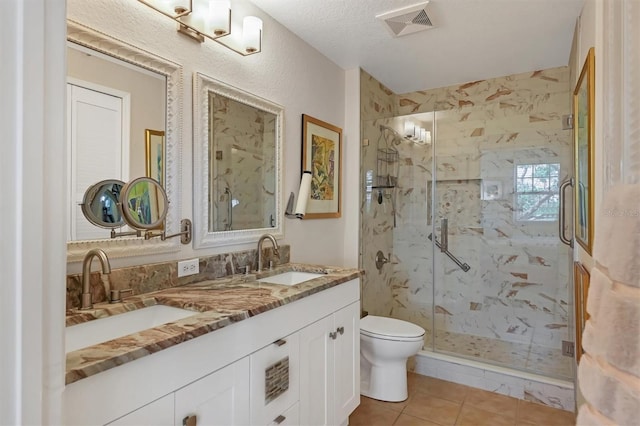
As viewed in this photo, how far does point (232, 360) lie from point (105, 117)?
102cm

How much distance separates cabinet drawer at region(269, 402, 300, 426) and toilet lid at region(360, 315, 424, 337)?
97 centimetres

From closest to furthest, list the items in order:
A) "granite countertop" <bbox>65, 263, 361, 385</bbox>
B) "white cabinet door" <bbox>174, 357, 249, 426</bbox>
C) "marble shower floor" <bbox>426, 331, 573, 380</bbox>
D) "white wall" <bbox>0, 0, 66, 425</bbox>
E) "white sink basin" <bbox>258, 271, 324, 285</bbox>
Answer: "white wall" <bbox>0, 0, 66, 425</bbox>, "granite countertop" <bbox>65, 263, 361, 385</bbox>, "white cabinet door" <bbox>174, 357, 249, 426</bbox>, "white sink basin" <bbox>258, 271, 324, 285</bbox>, "marble shower floor" <bbox>426, 331, 573, 380</bbox>

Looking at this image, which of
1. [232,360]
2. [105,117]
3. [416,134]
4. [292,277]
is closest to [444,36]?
Result: [416,134]

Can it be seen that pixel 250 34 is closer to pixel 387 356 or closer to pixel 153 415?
pixel 153 415

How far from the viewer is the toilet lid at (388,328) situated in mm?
2342

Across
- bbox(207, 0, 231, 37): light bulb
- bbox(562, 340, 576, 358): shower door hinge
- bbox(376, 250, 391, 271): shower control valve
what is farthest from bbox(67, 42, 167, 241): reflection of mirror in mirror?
bbox(562, 340, 576, 358): shower door hinge

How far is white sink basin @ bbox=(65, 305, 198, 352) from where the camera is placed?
111 centimetres

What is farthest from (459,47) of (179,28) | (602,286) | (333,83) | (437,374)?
(602,286)

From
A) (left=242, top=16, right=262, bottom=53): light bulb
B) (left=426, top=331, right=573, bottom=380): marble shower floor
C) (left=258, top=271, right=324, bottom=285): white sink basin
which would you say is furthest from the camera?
(left=426, top=331, right=573, bottom=380): marble shower floor

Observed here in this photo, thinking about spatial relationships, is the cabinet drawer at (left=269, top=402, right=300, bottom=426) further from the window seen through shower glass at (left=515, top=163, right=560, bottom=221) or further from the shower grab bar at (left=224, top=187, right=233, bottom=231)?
the window seen through shower glass at (left=515, top=163, right=560, bottom=221)

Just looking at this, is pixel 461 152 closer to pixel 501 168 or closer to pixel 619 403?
pixel 501 168

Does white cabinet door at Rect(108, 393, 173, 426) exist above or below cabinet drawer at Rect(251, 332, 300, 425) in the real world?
above

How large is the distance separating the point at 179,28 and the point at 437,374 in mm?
2827

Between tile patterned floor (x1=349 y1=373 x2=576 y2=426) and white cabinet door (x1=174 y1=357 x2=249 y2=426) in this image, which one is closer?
white cabinet door (x1=174 y1=357 x2=249 y2=426)
